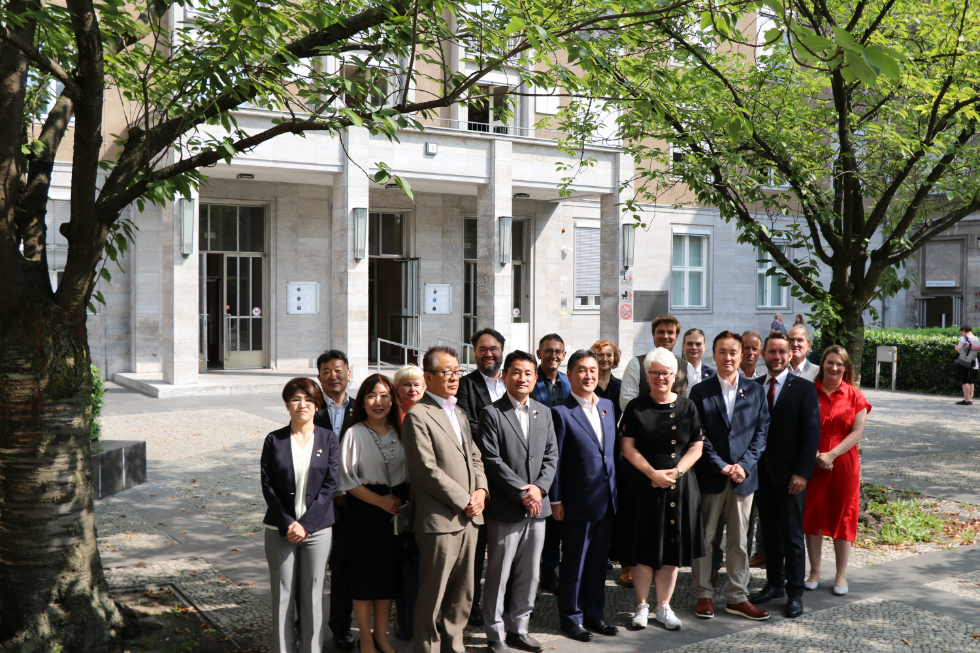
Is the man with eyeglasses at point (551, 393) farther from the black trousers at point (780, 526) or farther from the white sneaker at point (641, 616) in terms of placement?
the black trousers at point (780, 526)

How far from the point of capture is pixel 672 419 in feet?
Result: 17.7

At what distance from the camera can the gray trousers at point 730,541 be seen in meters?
5.63

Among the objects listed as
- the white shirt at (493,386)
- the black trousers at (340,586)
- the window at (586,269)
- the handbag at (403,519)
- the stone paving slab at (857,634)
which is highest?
the window at (586,269)

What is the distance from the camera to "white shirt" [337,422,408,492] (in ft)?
15.7

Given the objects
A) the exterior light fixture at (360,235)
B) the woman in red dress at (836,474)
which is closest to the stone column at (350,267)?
the exterior light fixture at (360,235)

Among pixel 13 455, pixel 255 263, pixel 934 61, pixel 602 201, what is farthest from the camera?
pixel 602 201

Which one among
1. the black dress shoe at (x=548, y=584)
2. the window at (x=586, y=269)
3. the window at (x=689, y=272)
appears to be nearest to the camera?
the black dress shoe at (x=548, y=584)

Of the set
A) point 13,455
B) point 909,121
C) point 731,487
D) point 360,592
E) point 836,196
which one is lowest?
point 360,592

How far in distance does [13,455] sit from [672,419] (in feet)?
13.3

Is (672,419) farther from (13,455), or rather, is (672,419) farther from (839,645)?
(13,455)

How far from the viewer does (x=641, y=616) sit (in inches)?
210

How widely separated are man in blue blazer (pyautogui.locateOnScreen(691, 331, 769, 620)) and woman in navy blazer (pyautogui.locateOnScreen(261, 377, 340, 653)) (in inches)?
106

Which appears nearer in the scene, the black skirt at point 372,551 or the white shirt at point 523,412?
the black skirt at point 372,551

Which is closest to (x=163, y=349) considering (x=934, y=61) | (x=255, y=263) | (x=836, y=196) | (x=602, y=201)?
(x=255, y=263)
